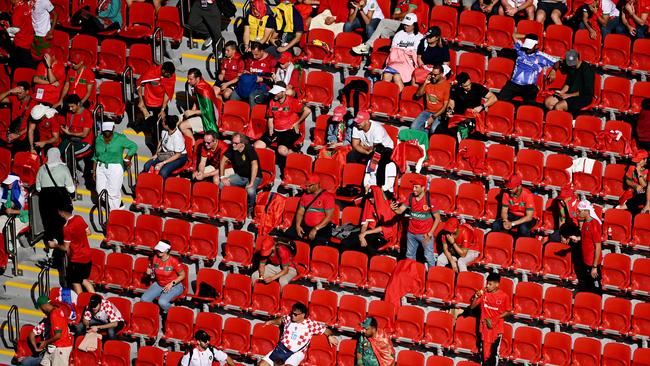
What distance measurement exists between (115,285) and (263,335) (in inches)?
93.2

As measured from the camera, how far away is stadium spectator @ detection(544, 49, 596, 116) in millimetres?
20469

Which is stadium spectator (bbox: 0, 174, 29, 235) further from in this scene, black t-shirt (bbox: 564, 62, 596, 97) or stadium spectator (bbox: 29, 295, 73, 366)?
black t-shirt (bbox: 564, 62, 596, 97)

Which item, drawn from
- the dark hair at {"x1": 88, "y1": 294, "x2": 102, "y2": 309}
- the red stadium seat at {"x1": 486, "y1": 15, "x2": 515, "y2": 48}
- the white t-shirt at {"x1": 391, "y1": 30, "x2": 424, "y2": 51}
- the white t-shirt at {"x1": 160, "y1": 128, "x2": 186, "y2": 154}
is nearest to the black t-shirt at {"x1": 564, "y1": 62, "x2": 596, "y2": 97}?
the red stadium seat at {"x1": 486, "y1": 15, "x2": 515, "y2": 48}

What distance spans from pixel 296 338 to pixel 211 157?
3.08 m

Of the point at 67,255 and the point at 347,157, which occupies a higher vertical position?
the point at 347,157

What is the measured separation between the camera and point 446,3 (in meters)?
21.8

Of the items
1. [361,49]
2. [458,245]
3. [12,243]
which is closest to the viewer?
[458,245]

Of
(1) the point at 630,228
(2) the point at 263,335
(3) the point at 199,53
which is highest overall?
(3) the point at 199,53

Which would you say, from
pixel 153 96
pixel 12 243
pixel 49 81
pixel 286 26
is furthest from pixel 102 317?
pixel 286 26

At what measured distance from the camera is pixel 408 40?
21016 millimetres

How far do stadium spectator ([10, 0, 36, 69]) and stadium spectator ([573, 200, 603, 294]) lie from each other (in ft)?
29.3

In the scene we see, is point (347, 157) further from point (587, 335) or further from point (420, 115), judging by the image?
point (587, 335)

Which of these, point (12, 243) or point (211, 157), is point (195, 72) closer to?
point (211, 157)

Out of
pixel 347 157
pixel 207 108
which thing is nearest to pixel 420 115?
pixel 347 157
